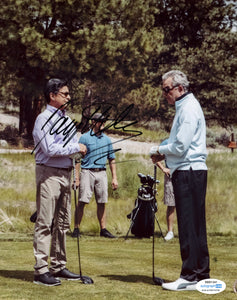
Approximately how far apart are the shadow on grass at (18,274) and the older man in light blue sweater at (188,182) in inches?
50.6

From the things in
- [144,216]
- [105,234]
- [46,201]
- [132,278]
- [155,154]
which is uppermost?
[155,154]

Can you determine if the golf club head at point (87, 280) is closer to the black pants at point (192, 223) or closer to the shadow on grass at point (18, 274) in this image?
the shadow on grass at point (18, 274)

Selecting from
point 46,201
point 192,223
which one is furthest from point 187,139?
point 46,201

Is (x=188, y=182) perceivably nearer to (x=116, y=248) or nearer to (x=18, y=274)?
(x=18, y=274)

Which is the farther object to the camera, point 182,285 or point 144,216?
point 144,216

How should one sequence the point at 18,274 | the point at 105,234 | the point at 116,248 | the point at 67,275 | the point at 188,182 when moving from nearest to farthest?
the point at 188,182 → the point at 67,275 → the point at 18,274 → the point at 116,248 → the point at 105,234

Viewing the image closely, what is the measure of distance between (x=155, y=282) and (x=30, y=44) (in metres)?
16.9

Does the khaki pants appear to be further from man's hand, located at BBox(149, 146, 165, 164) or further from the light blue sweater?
the light blue sweater

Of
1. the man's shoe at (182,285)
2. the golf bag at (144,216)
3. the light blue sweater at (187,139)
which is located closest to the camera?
the light blue sweater at (187,139)

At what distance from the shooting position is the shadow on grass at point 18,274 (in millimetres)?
5926

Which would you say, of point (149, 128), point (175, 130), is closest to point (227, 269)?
point (175, 130)

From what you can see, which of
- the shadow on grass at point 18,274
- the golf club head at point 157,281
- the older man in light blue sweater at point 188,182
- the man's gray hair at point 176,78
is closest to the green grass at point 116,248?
the shadow on grass at point 18,274

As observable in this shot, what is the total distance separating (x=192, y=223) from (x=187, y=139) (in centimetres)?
67

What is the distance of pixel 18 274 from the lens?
6.16 m
